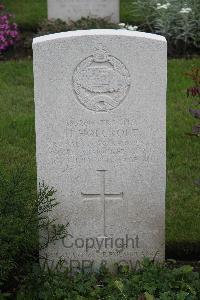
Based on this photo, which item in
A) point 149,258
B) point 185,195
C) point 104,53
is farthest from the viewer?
point 185,195

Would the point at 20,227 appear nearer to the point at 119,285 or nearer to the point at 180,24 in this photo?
the point at 119,285

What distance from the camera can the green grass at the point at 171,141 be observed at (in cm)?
561

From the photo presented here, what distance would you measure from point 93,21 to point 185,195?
4.70m

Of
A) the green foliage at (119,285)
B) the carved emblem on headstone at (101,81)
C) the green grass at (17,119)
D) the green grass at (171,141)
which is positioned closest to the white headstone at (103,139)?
the carved emblem on headstone at (101,81)

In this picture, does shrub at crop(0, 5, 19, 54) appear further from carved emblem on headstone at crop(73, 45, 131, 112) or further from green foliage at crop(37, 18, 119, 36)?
carved emblem on headstone at crop(73, 45, 131, 112)

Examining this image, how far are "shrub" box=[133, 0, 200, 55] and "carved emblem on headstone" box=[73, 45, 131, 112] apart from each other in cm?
545

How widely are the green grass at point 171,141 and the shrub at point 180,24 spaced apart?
515mm

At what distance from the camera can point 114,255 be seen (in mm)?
4887

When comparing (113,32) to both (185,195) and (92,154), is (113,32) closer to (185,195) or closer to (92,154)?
(92,154)

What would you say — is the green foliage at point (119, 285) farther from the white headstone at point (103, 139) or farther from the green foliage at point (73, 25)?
the green foliage at point (73, 25)

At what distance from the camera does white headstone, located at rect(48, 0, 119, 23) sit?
416 inches

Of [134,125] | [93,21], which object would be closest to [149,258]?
[134,125]

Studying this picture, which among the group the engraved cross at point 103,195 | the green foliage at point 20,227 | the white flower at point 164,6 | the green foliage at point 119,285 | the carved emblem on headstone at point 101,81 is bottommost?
the green foliage at point 119,285

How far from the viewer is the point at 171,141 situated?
699cm
